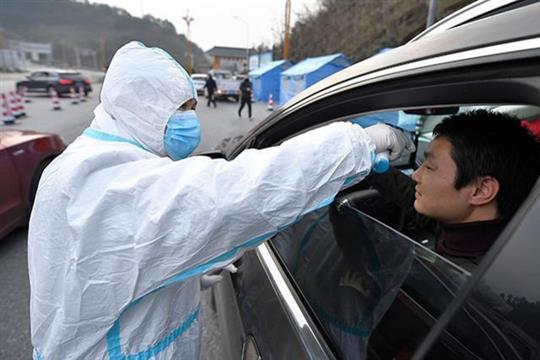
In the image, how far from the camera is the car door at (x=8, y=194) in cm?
336

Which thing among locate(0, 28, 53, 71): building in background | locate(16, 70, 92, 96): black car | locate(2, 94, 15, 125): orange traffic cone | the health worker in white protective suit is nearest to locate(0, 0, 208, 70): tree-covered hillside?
locate(0, 28, 53, 71): building in background

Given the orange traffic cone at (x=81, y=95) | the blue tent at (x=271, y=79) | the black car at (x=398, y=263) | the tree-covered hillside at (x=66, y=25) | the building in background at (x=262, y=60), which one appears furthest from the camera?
the tree-covered hillside at (x=66, y=25)

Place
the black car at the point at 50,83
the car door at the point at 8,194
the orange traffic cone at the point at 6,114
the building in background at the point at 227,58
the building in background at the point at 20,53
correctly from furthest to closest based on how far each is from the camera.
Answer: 1. the building in background at the point at 227,58
2. the building in background at the point at 20,53
3. the black car at the point at 50,83
4. the orange traffic cone at the point at 6,114
5. the car door at the point at 8,194

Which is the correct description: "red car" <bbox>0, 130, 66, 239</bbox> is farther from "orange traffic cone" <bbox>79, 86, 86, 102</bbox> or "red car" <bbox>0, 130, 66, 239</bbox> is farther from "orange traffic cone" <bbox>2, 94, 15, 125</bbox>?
"orange traffic cone" <bbox>79, 86, 86, 102</bbox>

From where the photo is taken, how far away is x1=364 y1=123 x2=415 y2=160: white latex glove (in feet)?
3.31

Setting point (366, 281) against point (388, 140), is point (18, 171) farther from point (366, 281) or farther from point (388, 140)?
point (388, 140)

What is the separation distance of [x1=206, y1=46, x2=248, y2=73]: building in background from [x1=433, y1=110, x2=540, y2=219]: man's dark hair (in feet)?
196

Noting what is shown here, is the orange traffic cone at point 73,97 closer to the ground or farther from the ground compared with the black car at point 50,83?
closer to the ground

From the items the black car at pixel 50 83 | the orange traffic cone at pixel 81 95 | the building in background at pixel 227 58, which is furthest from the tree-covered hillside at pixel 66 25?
the orange traffic cone at pixel 81 95

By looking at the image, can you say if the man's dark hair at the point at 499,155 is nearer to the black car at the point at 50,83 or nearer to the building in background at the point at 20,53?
the black car at the point at 50,83

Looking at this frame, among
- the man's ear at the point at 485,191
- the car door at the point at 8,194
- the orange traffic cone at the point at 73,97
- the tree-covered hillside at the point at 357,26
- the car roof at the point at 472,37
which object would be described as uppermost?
the tree-covered hillside at the point at 357,26

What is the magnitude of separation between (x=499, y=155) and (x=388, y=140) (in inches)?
12.1

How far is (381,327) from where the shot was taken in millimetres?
994

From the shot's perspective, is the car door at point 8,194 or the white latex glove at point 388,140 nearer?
the white latex glove at point 388,140
